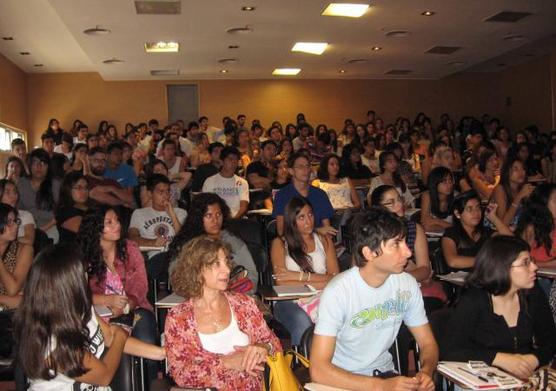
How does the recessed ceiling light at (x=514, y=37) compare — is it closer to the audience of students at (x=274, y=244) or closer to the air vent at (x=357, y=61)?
the audience of students at (x=274, y=244)

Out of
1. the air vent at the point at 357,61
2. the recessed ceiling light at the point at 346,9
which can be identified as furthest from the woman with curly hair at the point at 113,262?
the air vent at the point at 357,61

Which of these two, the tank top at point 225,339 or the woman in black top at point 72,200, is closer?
the tank top at point 225,339

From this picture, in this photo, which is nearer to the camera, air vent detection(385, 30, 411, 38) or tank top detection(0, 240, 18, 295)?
tank top detection(0, 240, 18, 295)

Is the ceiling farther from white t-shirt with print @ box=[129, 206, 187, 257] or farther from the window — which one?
white t-shirt with print @ box=[129, 206, 187, 257]

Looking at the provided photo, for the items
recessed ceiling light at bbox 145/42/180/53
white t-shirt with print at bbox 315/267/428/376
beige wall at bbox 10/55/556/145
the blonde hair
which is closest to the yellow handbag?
white t-shirt with print at bbox 315/267/428/376

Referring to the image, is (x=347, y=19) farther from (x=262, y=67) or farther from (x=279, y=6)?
(x=262, y=67)

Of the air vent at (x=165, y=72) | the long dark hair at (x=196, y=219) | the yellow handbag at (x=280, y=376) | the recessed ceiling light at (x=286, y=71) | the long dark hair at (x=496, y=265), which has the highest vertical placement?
the air vent at (x=165, y=72)

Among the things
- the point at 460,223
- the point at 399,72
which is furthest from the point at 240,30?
the point at 399,72

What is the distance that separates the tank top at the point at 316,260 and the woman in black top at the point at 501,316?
1612mm

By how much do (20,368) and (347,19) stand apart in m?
7.87

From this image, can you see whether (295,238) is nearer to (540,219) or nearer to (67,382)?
(540,219)

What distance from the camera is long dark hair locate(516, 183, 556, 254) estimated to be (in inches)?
175

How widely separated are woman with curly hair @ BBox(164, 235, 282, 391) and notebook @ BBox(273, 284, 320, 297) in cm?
76

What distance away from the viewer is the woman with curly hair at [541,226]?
4422 mm
